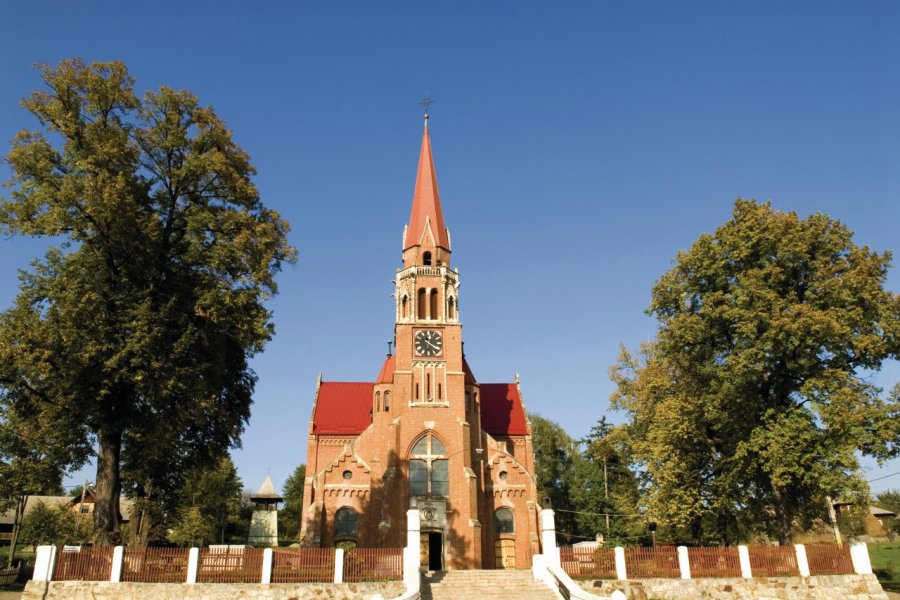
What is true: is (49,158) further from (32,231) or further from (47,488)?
(47,488)

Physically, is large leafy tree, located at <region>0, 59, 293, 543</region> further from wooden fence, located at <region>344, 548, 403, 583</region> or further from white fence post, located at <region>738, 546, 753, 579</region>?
white fence post, located at <region>738, 546, 753, 579</region>

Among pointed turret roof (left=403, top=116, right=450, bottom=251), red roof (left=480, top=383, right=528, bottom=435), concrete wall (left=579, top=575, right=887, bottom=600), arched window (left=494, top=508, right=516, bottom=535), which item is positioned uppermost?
pointed turret roof (left=403, top=116, right=450, bottom=251)

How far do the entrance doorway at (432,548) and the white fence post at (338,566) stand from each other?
12565mm

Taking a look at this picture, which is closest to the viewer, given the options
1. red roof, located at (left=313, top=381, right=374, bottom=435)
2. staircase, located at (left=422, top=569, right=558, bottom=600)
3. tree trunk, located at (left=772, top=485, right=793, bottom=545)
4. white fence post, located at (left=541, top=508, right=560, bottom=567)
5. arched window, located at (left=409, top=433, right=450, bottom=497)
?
staircase, located at (left=422, top=569, right=558, bottom=600)

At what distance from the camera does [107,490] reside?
1928 cm

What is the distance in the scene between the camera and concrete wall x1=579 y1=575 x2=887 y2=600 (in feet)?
68.2

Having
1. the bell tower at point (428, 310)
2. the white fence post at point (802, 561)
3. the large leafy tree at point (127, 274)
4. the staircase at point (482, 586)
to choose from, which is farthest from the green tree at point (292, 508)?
the white fence post at point (802, 561)

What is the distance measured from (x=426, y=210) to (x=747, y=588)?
26.0m

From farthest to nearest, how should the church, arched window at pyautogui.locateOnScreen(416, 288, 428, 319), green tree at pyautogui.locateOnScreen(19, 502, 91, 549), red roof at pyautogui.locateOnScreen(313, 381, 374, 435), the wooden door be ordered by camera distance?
red roof at pyautogui.locateOnScreen(313, 381, 374, 435), green tree at pyautogui.locateOnScreen(19, 502, 91, 549), arched window at pyautogui.locateOnScreen(416, 288, 428, 319), the wooden door, the church

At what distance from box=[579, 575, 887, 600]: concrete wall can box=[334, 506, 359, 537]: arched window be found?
51.3 ft

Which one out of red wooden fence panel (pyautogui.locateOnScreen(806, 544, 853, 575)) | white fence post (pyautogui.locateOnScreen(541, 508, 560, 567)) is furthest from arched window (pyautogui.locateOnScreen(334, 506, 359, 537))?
red wooden fence panel (pyautogui.locateOnScreen(806, 544, 853, 575))

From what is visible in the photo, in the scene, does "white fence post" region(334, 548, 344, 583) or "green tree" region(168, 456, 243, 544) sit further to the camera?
"green tree" region(168, 456, 243, 544)

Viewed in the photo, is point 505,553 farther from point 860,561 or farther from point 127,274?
point 127,274

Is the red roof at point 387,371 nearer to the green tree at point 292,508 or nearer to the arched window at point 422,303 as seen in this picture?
the arched window at point 422,303
